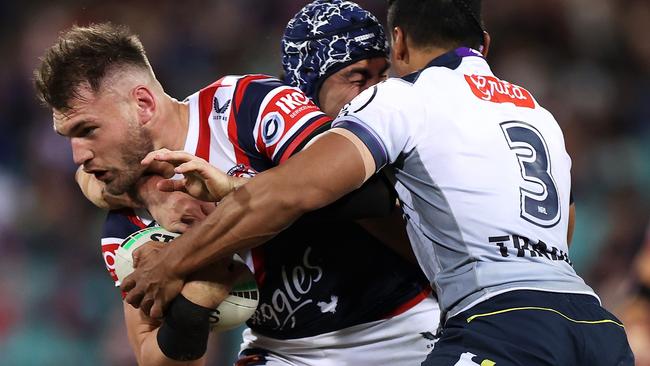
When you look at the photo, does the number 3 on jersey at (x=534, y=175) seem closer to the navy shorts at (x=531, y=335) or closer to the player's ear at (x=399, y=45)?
the navy shorts at (x=531, y=335)

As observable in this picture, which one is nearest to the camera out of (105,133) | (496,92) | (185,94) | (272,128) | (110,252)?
(496,92)

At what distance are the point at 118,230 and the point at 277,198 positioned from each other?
0.90 meters

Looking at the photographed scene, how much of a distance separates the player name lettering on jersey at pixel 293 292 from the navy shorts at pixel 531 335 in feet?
2.07

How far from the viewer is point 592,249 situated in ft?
21.1

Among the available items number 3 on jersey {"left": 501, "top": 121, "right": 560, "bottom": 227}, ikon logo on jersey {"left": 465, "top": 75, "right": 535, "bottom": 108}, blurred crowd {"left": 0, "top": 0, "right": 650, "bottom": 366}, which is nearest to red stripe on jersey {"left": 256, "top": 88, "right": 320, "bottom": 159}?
ikon logo on jersey {"left": 465, "top": 75, "right": 535, "bottom": 108}

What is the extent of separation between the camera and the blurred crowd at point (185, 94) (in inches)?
261

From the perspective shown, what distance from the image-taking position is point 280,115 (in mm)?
2891

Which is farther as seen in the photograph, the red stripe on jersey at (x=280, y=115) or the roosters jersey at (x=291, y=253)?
the roosters jersey at (x=291, y=253)

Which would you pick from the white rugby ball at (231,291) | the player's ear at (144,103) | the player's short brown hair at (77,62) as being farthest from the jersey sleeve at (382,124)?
the player's short brown hair at (77,62)

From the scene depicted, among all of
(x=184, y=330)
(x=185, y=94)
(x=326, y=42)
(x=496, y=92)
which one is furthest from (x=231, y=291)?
(x=185, y=94)

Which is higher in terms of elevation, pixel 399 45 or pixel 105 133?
pixel 399 45

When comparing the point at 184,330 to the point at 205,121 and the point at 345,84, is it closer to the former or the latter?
the point at 205,121

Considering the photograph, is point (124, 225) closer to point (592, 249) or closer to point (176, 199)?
point (176, 199)

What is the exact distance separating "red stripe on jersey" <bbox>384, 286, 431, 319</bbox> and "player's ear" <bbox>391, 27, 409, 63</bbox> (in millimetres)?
750
